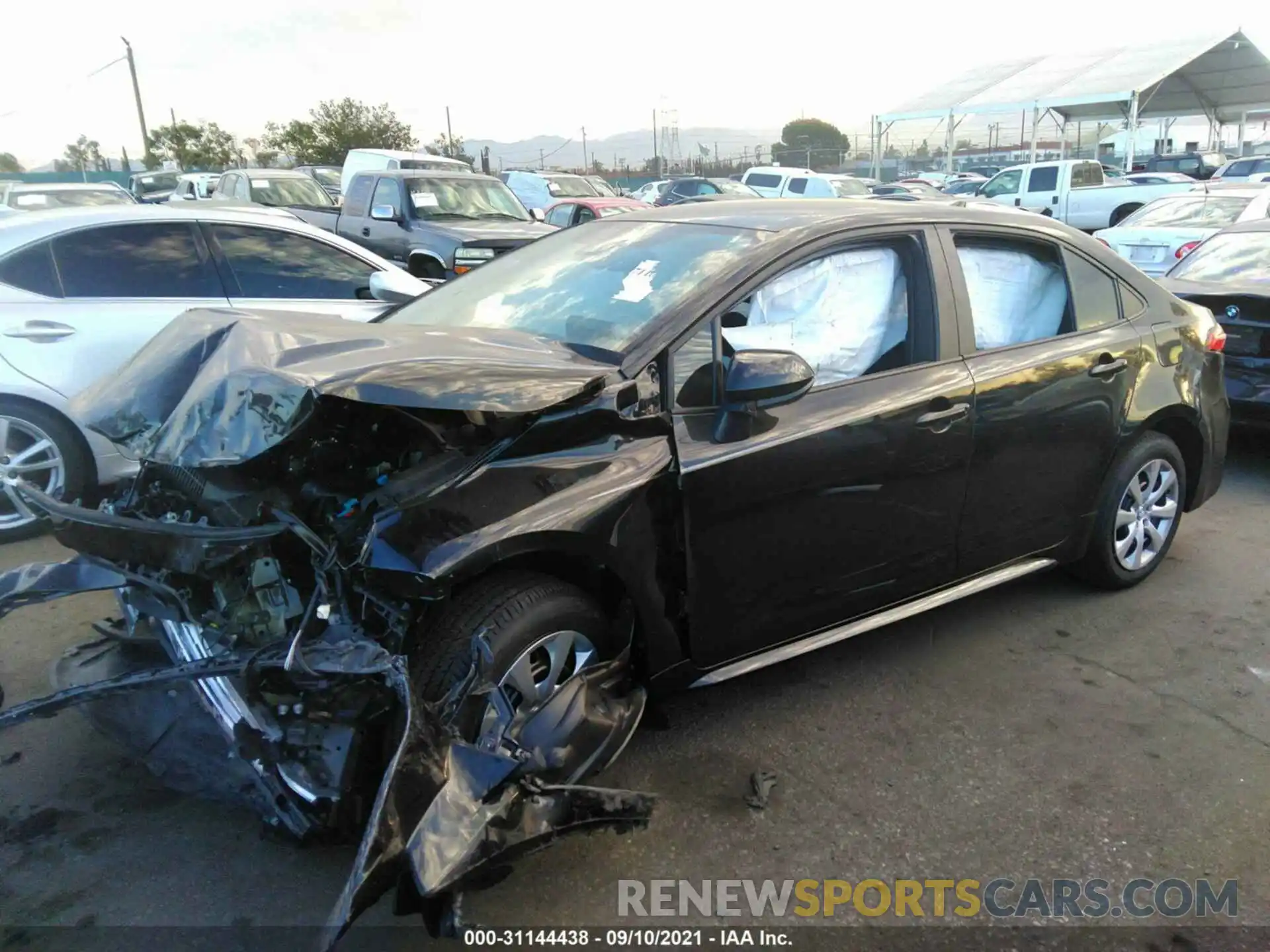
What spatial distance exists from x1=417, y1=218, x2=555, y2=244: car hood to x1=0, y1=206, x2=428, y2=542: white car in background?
4.38 meters

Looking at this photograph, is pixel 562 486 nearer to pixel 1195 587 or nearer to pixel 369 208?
pixel 1195 587

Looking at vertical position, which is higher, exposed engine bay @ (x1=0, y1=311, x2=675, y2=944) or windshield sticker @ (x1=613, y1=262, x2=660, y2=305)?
windshield sticker @ (x1=613, y1=262, x2=660, y2=305)

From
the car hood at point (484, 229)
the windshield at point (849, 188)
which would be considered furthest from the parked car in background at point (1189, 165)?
the car hood at point (484, 229)

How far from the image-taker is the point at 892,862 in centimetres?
270

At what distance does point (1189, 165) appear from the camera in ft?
99.5

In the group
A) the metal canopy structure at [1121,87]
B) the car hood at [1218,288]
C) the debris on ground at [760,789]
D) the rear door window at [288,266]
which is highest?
the metal canopy structure at [1121,87]

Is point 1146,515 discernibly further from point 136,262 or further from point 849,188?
point 849,188

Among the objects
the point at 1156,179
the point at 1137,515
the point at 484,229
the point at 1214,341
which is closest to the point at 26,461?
the point at 1137,515

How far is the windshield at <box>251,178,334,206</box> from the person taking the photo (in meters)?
14.7

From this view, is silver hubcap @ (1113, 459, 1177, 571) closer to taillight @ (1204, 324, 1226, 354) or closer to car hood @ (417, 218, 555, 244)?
taillight @ (1204, 324, 1226, 354)

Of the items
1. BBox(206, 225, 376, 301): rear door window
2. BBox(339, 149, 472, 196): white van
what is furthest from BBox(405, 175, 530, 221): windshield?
BBox(206, 225, 376, 301): rear door window

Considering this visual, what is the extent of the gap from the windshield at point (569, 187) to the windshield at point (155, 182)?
13.9 metres

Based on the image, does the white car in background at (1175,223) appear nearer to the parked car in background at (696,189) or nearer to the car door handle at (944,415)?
the car door handle at (944,415)

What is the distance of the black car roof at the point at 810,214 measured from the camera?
131 inches
